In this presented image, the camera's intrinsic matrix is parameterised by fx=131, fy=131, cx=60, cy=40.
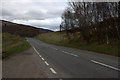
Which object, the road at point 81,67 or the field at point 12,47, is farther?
the field at point 12,47

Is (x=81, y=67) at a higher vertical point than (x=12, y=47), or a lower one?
higher

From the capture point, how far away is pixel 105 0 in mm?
21391

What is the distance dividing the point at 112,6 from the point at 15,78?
18662mm

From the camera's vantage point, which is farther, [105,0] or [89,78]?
[105,0]

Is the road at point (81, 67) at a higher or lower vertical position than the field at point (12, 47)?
higher

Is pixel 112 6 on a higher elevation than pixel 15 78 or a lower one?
higher

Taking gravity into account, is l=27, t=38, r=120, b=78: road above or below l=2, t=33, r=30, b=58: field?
above

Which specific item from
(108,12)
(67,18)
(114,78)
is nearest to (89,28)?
(108,12)

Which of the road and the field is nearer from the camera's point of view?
the road

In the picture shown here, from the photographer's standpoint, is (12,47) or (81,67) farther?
(12,47)

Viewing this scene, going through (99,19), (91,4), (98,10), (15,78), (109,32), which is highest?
(91,4)

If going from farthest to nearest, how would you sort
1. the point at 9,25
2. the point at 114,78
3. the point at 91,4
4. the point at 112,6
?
the point at 9,25 → the point at 91,4 → the point at 112,6 → the point at 114,78

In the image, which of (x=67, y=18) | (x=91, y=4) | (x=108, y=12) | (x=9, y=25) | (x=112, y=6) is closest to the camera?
(x=112, y=6)

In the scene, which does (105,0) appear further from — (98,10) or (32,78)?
(32,78)
